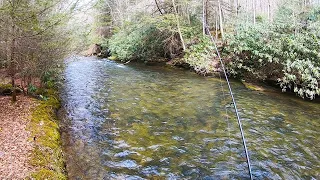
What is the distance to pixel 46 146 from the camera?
5203mm

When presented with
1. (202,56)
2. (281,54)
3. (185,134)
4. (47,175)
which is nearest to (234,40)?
(202,56)

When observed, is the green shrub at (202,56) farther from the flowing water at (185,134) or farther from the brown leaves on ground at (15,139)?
Result: the brown leaves on ground at (15,139)

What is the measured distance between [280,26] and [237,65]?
2.71m

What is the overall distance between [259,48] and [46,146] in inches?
414

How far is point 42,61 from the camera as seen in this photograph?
342 inches

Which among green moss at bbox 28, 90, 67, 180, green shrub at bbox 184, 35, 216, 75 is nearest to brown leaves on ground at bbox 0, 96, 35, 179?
green moss at bbox 28, 90, 67, 180

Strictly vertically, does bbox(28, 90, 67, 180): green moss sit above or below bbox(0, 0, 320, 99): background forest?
below

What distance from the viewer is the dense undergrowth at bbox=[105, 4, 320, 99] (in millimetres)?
10242

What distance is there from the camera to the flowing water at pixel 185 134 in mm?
5016

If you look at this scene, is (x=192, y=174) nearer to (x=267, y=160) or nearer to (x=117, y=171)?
(x=117, y=171)

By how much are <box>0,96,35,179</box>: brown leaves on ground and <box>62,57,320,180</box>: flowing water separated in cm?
80

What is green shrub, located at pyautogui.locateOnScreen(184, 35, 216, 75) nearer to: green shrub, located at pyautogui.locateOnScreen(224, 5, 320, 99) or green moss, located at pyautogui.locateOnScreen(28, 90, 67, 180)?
green shrub, located at pyautogui.locateOnScreen(224, 5, 320, 99)

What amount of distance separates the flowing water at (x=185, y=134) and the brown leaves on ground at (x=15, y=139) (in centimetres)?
80

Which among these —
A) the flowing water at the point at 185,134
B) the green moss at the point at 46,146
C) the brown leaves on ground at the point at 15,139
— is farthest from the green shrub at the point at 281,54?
the brown leaves on ground at the point at 15,139
